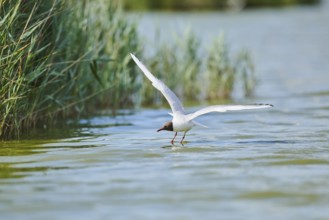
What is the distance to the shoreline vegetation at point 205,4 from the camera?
47531 millimetres

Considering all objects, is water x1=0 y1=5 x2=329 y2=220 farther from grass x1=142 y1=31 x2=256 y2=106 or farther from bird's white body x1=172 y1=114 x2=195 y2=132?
grass x1=142 y1=31 x2=256 y2=106

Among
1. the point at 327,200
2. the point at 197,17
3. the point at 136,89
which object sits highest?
the point at 197,17

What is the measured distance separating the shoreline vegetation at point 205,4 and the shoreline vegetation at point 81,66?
29.0m

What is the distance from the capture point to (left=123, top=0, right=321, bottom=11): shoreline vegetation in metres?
47.5

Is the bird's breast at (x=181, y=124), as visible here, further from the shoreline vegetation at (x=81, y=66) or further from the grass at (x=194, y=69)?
the grass at (x=194, y=69)

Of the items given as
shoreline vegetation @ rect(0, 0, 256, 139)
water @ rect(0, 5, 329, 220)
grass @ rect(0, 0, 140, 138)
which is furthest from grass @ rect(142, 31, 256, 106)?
grass @ rect(0, 0, 140, 138)

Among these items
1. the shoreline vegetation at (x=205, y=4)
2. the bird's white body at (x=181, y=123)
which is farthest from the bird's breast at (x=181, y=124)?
the shoreline vegetation at (x=205, y=4)

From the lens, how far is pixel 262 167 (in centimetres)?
899

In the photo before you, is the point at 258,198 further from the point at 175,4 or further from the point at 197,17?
the point at 175,4

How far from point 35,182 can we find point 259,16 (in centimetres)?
3981

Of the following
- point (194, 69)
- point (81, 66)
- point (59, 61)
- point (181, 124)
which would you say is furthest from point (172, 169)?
point (194, 69)

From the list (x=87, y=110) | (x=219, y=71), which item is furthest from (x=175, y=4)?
(x=87, y=110)

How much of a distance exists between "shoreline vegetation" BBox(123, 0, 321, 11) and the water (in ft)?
105

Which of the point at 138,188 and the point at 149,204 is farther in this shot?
the point at 138,188
